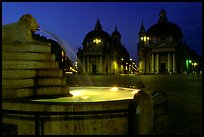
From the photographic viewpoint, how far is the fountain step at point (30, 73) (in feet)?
22.4

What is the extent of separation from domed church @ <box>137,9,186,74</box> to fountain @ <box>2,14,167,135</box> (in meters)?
68.6

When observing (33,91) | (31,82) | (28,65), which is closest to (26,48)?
(28,65)

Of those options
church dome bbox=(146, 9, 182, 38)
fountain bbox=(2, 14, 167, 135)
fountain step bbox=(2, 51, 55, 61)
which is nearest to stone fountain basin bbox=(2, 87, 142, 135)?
fountain bbox=(2, 14, 167, 135)

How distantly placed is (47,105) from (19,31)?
3.38 metres

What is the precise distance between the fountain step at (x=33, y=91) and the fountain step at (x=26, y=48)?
1.09 metres

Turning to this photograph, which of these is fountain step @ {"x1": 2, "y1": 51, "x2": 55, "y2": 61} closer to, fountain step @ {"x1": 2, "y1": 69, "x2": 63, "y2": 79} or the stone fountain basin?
fountain step @ {"x1": 2, "y1": 69, "x2": 63, "y2": 79}

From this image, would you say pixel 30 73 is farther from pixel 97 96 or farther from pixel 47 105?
pixel 97 96

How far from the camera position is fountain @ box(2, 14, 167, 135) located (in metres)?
5.20

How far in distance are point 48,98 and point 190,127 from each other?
3669 millimetres

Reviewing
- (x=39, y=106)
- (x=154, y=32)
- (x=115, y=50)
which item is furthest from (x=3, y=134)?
(x=115, y=50)

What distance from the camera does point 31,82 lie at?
718 cm

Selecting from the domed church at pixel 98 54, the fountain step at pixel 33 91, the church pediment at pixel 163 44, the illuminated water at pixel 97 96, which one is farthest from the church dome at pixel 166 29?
the fountain step at pixel 33 91

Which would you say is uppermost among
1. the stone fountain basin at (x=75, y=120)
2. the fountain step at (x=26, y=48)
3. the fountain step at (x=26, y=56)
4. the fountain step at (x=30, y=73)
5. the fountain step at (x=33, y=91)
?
the fountain step at (x=26, y=48)

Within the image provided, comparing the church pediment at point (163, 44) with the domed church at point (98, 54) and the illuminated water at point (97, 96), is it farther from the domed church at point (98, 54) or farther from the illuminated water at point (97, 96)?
the illuminated water at point (97, 96)
